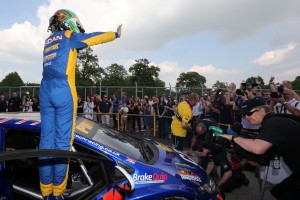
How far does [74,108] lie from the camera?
2.75 meters

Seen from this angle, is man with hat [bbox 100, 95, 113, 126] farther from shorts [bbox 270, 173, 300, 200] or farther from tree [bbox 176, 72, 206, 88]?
tree [bbox 176, 72, 206, 88]

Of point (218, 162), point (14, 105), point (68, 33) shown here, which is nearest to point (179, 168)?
point (68, 33)

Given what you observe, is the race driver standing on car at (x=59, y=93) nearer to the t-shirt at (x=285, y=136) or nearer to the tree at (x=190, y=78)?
the t-shirt at (x=285, y=136)

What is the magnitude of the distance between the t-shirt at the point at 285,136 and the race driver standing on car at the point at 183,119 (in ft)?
11.3

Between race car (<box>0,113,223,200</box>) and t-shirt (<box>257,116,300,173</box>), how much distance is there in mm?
865

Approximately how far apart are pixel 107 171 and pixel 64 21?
154cm

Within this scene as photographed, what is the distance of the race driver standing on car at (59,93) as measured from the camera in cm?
257

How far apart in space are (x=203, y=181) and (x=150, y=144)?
91 centimetres

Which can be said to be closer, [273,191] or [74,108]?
[74,108]

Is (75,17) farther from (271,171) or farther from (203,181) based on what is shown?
(271,171)

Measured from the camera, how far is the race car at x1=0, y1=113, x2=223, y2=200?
244 cm

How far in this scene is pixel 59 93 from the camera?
8.78 ft

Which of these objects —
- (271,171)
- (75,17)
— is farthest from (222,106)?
(75,17)

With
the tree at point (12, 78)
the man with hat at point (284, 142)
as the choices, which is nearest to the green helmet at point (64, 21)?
the man with hat at point (284, 142)
